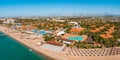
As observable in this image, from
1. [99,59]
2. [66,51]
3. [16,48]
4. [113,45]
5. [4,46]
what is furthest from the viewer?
[4,46]

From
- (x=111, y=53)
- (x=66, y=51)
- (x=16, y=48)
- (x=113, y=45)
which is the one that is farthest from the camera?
(x=16, y=48)

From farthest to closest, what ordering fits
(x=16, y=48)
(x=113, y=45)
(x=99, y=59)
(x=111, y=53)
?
(x=16, y=48), (x=113, y=45), (x=111, y=53), (x=99, y=59)

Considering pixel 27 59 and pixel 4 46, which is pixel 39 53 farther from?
pixel 4 46

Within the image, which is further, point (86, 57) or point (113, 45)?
point (113, 45)

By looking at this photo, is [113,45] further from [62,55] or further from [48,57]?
[48,57]

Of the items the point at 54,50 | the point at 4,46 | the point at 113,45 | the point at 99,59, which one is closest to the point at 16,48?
the point at 4,46

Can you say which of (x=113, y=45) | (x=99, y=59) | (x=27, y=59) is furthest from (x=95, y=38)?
(x=27, y=59)

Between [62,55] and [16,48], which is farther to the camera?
[16,48]

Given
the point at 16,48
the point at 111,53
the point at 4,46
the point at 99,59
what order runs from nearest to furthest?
the point at 99,59, the point at 111,53, the point at 16,48, the point at 4,46
